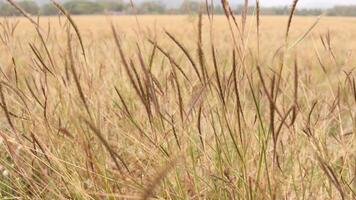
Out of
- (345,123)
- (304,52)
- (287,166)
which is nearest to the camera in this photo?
(287,166)

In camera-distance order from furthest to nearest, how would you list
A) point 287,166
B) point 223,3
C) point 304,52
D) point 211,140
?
point 304,52 → point 211,140 → point 287,166 → point 223,3

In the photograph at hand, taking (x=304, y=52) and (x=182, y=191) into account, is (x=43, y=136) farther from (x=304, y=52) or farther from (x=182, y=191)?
(x=304, y=52)

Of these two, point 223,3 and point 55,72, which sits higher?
point 223,3

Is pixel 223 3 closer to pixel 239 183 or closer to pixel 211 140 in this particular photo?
pixel 239 183

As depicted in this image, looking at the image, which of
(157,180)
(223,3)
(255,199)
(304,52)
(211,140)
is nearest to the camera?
(157,180)

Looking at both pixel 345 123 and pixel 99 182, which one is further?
pixel 345 123

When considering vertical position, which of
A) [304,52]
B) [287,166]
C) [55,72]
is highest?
[55,72]

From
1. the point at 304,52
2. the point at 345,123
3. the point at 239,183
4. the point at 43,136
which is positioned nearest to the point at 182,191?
the point at 239,183

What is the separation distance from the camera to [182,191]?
752 mm

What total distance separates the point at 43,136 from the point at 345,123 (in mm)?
1436

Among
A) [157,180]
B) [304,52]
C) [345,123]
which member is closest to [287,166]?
[157,180]

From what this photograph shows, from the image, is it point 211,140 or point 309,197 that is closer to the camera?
point 309,197

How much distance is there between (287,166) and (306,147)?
0.09 metres

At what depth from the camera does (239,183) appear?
31.3 inches
